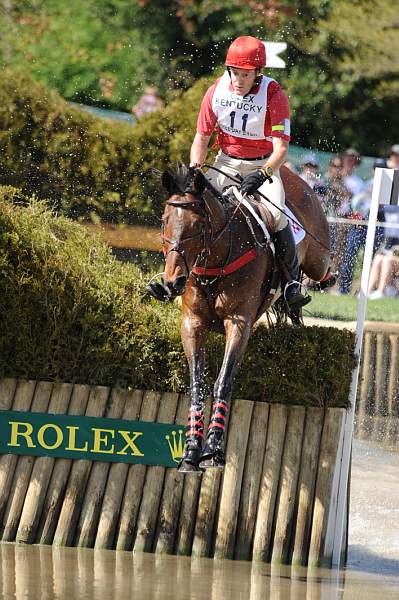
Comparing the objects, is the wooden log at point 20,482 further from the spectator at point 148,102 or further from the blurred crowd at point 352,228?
the spectator at point 148,102

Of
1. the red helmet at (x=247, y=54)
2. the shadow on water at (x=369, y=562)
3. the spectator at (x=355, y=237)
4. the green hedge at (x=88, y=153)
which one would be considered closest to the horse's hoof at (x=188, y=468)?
the shadow on water at (x=369, y=562)

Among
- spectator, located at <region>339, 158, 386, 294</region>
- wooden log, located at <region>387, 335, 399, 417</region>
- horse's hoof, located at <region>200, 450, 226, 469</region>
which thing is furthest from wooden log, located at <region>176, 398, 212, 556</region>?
spectator, located at <region>339, 158, 386, 294</region>

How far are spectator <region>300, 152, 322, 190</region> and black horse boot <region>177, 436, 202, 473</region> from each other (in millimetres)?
8714

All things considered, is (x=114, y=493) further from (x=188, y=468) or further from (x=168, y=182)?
(x=168, y=182)

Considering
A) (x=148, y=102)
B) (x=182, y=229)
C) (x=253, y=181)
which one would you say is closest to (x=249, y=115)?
(x=253, y=181)

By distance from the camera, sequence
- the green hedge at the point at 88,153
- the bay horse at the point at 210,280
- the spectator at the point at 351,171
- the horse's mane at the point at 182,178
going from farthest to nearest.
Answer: the spectator at the point at 351,171, the green hedge at the point at 88,153, the horse's mane at the point at 182,178, the bay horse at the point at 210,280

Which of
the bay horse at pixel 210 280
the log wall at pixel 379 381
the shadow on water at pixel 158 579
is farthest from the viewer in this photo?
the log wall at pixel 379 381

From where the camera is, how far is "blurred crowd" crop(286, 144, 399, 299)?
16328mm

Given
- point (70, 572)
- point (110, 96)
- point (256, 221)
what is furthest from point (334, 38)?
point (70, 572)

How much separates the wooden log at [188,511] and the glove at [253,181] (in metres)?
1.56

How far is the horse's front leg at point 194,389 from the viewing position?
7977 mm

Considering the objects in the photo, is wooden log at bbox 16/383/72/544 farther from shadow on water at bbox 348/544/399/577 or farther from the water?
shadow on water at bbox 348/544/399/577

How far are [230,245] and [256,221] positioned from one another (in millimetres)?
435

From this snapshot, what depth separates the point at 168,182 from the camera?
26.0 ft
